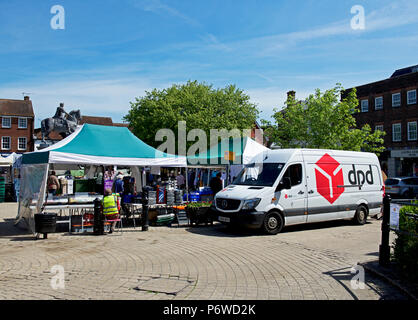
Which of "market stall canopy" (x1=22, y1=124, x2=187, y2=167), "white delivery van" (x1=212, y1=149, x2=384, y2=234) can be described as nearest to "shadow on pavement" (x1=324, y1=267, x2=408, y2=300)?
"white delivery van" (x1=212, y1=149, x2=384, y2=234)

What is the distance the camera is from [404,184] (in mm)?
23031

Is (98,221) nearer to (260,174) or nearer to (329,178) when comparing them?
(260,174)

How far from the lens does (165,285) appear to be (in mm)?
5645

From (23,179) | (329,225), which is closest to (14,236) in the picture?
(23,179)

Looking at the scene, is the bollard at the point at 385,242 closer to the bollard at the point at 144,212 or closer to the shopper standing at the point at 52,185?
the bollard at the point at 144,212

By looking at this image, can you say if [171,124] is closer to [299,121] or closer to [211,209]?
[299,121]

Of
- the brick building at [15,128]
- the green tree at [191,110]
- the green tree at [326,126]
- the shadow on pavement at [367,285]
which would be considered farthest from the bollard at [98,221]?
the brick building at [15,128]

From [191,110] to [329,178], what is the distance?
27532mm

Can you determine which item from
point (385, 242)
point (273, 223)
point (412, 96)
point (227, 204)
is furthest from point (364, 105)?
point (385, 242)

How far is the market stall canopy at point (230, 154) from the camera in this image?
656 inches

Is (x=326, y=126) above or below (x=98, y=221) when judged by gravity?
above

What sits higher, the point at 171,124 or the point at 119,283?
the point at 171,124

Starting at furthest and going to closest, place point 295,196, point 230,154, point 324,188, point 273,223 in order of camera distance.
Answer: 1. point 230,154
2. point 324,188
3. point 295,196
4. point 273,223
